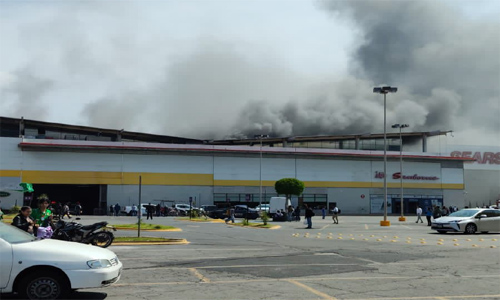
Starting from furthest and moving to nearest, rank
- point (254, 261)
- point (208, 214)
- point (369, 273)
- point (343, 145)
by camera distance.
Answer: point (343, 145) → point (208, 214) → point (254, 261) → point (369, 273)

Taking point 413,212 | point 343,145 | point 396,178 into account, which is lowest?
point 413,212

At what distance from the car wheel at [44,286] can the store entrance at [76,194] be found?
57028mm

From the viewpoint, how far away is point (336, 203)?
228 feet

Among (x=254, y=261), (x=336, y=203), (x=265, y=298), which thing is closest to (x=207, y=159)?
(x=336, y=203)

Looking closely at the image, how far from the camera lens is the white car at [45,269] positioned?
711 centimetres

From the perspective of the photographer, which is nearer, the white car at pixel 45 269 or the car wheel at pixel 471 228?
the white car at pixel 45 269

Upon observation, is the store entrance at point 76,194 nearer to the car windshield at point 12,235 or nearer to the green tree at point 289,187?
the green tree at point 289,187

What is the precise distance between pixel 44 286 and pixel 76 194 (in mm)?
63875

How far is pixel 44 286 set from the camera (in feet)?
23.7

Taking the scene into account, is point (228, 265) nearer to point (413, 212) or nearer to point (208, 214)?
point (208, 214)

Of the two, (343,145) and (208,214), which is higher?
(343,145)

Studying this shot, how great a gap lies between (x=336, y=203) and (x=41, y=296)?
64.1m

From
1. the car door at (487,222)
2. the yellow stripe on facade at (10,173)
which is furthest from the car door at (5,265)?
the yellow stripe on facade at (10,173)

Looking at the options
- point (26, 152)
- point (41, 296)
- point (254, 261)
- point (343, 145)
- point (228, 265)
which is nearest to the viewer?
point (41, 296)
